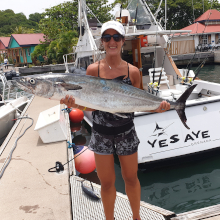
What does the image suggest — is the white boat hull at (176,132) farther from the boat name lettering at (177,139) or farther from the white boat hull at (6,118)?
the white boat hull at (6,118)

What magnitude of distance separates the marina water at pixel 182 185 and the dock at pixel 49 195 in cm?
123

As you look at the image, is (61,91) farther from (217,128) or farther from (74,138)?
(74,138)

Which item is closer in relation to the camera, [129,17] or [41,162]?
[41,162]

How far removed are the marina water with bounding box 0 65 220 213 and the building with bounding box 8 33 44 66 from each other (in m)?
37.0

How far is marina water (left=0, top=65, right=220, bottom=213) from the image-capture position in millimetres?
4195

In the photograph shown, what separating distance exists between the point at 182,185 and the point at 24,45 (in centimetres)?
3882

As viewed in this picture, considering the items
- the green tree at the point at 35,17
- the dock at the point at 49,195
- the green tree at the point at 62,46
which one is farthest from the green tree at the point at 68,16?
the green tree at the point at 35,17

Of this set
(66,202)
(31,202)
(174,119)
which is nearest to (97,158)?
(66,202)

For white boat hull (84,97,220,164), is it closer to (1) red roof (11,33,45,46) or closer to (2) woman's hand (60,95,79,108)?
(2) woman's hand (60,95,79,108)

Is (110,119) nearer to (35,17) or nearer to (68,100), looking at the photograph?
(68,100)

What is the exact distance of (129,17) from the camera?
28.9 feet

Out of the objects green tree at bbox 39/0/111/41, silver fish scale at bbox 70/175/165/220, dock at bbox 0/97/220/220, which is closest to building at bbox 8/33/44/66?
green tree at bbox 39/0/111/41

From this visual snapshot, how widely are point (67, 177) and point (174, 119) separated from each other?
2435 mm

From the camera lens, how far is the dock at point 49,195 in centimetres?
290
